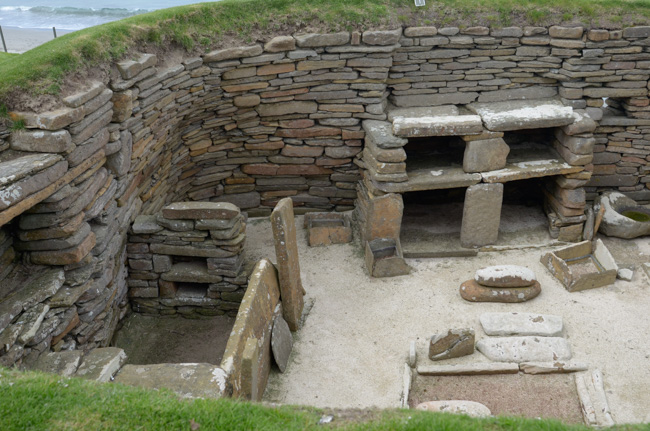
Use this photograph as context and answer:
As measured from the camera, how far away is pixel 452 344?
6398 millimetres

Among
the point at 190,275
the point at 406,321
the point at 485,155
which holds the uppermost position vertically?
the point at 485,155

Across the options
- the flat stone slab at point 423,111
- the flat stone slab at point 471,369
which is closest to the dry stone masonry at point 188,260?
the flat stone slab at point 471,369

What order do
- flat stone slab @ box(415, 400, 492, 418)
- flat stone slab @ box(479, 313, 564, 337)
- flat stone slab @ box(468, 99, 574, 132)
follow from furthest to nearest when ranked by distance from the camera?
flat stone slab @ box(468, 99, 574, 132) → flat stone slab @ box(479, 313, 564, 337) → flat stone slab @ box(415, 400, 492, 418)

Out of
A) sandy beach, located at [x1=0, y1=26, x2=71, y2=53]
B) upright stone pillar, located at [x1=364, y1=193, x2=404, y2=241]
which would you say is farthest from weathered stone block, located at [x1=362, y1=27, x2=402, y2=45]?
sandy beach, located at [x1=0, y1=26, x2=71, y2=53]

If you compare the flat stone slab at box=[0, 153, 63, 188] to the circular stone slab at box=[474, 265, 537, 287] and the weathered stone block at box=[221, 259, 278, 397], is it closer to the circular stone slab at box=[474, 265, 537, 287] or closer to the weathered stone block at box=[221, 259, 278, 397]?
the weathered stone block at box=[221, 259, 278, 397]

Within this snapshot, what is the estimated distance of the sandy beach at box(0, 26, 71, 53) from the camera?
48.4 ft

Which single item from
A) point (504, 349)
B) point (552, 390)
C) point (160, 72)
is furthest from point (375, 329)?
point (160, 72)

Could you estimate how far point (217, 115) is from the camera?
8570 millimetres

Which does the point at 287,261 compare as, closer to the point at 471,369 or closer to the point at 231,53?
the point at 471,369

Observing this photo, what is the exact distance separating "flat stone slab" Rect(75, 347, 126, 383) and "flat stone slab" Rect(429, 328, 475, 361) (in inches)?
121

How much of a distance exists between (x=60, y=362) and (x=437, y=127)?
16.9 feet

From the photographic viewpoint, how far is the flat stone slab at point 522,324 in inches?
264

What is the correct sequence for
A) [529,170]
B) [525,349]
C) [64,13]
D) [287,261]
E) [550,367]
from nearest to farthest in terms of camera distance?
[550,367]
[525,349]
[287,261]
[529,170]
[64,13]

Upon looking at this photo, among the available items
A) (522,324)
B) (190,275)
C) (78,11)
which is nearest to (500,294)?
(522,324)
